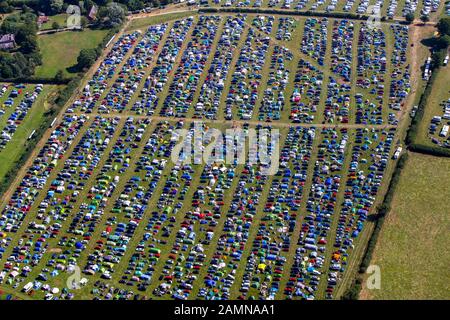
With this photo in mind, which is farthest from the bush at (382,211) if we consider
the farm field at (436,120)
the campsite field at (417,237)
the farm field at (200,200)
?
the farm field at (436,120)

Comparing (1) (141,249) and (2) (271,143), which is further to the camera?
(2) (271,143)

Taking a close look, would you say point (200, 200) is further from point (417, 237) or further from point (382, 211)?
point (417, 237)

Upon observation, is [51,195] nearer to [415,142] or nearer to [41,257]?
[41,257]

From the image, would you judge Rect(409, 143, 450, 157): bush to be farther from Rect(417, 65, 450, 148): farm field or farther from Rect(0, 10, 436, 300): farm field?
Rect(0, 10, 436, 300): farm field

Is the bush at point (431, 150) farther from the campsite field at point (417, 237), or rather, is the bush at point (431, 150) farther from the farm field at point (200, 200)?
the farm field at point (200, 200)

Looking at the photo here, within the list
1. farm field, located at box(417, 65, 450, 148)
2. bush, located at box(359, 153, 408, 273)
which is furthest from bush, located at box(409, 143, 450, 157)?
bush, located at box(359, 153, 408, 273)

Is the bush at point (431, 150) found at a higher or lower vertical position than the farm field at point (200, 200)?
higher
